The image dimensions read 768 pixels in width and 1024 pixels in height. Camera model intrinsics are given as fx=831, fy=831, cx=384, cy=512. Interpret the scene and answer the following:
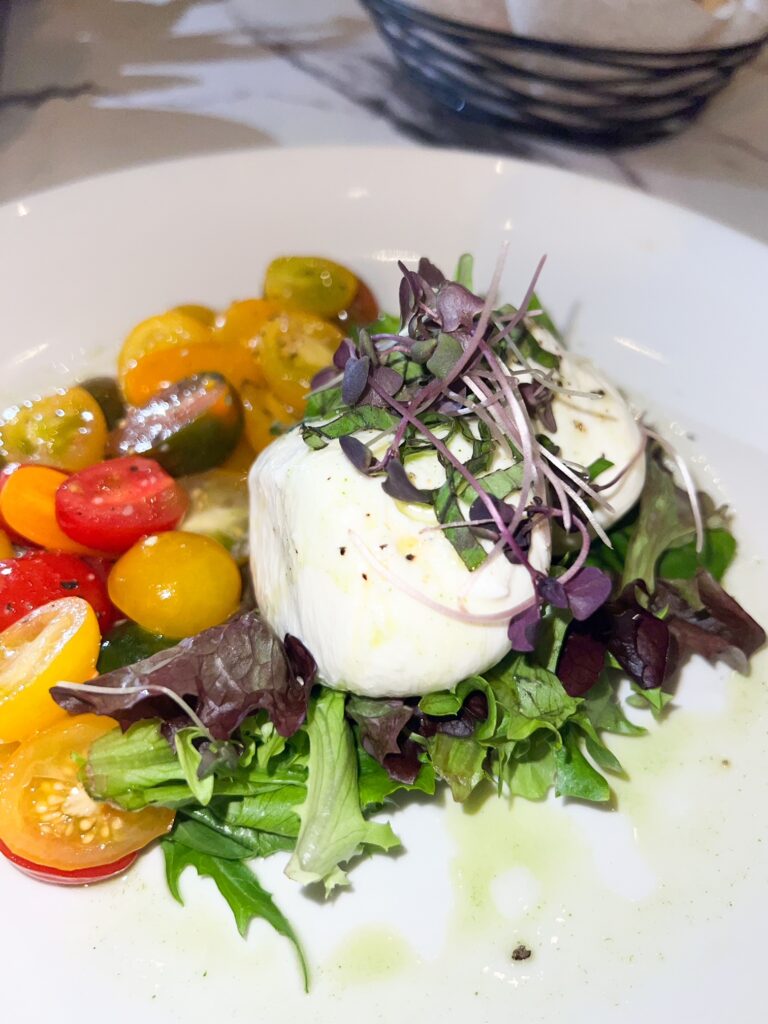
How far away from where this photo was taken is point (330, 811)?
1.66 metres

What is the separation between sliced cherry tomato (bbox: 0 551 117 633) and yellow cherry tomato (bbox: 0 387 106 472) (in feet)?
0.89

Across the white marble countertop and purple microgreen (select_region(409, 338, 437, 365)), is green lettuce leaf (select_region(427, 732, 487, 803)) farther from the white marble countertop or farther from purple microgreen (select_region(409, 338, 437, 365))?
the white marble countertop

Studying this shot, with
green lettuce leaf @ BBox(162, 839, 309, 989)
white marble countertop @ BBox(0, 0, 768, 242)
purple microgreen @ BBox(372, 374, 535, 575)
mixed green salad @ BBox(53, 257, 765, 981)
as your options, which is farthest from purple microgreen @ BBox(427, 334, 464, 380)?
white marble countertop @ BBox(0, 0, 768, 242)

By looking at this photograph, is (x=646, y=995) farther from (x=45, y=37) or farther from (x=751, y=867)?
(x=45, y=37)

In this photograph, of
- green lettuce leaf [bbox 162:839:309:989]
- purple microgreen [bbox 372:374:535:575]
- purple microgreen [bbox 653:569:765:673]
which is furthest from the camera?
purple microgreen [bbox 653:569:765:673]

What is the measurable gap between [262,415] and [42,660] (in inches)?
34.3

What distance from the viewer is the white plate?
1.61 m

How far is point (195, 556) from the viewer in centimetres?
193

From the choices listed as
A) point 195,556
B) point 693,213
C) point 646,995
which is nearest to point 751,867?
point 646,995

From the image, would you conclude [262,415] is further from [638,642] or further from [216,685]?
[638,642]

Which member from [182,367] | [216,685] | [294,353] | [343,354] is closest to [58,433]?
[182,367]

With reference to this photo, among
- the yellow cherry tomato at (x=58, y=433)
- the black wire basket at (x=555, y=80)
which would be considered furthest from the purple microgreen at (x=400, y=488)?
the black wire basket at (x=555, y=80)

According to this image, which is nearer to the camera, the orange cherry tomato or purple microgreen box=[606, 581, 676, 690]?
purple microgreen box=[606, 581, 676, 690]

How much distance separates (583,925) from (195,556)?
1.14 metres
